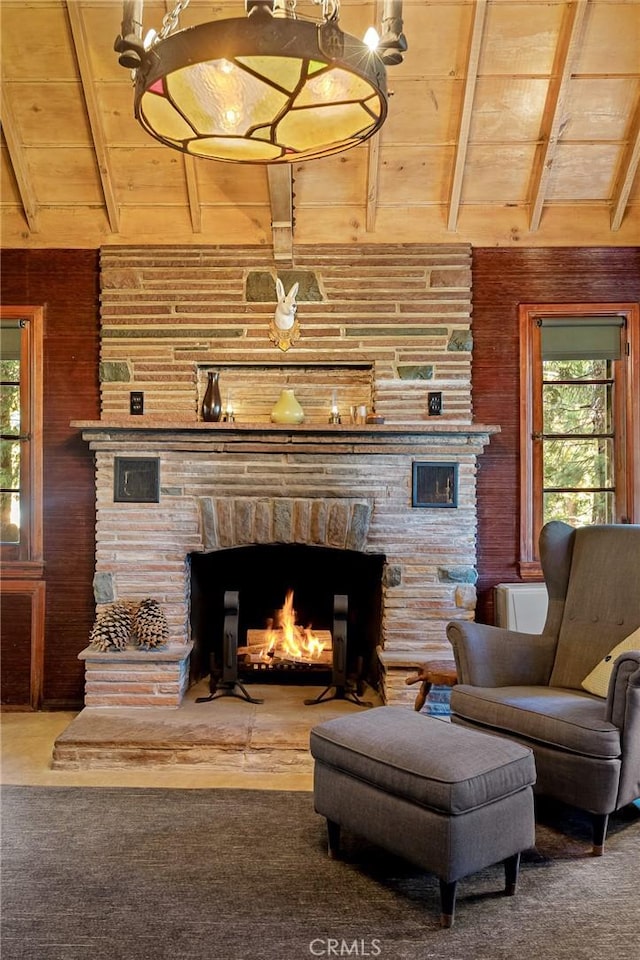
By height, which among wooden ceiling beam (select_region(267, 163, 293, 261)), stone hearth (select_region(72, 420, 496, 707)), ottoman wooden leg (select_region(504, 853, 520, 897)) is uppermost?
wooden ceiling beam (select_region(267, 163, 293, 261))

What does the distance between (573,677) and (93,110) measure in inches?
138

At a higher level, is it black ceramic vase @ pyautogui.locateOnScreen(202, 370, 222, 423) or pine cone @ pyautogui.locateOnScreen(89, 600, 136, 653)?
black ceramic vase @ pyautogui.locateOnScreen(202, 370, 222, 423)

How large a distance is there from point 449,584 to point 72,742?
2026 millimetres

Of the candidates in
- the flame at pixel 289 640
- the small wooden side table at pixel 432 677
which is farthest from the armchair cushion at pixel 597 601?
the flame at pixel 289 640

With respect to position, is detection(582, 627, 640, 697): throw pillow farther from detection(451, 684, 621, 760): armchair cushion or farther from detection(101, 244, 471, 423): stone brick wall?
detection(101, 244, 471, 423): stone brick wall

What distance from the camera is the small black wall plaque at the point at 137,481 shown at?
13.0 feet

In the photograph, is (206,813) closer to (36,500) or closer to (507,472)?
(36,500)

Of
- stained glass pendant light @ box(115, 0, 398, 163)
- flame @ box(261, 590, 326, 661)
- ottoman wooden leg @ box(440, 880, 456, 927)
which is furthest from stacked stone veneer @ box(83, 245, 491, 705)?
stained glass pendant light @ box(115, 0, 398, 163)

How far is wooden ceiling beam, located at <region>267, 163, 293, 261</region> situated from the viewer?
362cm

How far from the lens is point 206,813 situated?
2.80 m

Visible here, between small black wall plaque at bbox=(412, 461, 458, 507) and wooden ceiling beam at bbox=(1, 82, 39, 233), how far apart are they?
2573mm

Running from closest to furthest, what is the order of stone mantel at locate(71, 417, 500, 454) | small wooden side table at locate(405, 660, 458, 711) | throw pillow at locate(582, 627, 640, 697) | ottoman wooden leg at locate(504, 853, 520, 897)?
ottoman wooden leg at locate(504, 853, 520, 897) → throw pillow at locate(582, 627, 640, 697) → small wooden side table at locate(405, 660, 458, 711) → stone mantel at locate(71, 417, 500, 454)

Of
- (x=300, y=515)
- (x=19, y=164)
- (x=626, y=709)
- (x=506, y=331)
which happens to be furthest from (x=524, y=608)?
(x=19, y=164)

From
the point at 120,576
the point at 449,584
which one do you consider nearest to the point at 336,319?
the point at 449,584
